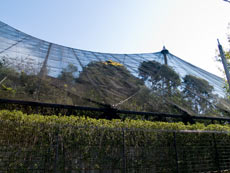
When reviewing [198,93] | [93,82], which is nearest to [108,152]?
[93,82]

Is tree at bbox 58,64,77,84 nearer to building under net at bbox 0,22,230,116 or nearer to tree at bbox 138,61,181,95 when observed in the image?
building under net at bbox 0,22,230,116

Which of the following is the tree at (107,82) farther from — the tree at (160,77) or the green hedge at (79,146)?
the green hedge at (79,146)

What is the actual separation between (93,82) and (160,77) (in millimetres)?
3749

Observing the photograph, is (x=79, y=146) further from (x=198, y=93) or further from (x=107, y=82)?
(x=198, y=93)

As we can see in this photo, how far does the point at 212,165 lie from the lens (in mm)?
6074

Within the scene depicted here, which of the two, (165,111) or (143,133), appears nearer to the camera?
(143,133)

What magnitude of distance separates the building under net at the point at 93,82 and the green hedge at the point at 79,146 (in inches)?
50.4

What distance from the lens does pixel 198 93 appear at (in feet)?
30.9

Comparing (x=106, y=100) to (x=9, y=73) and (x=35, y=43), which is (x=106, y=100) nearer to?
(x=9, y=73)

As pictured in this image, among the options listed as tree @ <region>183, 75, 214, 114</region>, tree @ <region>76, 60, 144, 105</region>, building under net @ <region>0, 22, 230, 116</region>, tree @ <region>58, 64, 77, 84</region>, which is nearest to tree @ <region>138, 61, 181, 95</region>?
building under net @ <region>0, 22, 230, 116</region>

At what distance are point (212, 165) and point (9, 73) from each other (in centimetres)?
714

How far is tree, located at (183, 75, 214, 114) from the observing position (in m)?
8.51

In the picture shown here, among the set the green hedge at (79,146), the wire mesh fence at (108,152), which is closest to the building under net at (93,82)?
the green hedge at (79,146)

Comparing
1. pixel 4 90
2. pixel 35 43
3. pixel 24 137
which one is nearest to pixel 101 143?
pixel 24 137
